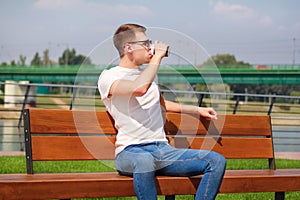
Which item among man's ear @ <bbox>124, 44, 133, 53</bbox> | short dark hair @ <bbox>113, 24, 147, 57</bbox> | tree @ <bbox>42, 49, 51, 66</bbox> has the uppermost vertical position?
short dark hair @ <bbox>113, 24, 147, 57</bbox>

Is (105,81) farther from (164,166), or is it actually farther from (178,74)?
(164,166)

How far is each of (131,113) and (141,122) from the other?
3.1 inches

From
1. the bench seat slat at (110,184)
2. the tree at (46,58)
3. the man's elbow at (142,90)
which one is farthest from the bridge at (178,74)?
the tree at (46,58)

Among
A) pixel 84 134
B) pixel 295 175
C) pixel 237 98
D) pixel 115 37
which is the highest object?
pixel 115 37

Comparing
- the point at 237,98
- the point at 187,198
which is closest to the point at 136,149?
the point at 187,198

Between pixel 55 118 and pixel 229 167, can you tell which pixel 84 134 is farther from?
pixel 229 167

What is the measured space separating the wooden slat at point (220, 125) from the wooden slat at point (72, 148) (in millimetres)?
492

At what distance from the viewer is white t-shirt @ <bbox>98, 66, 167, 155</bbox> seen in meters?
3.34

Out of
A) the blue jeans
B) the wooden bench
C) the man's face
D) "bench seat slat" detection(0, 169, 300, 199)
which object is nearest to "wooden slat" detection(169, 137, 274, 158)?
the wooden bench

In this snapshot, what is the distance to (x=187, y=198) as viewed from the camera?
4914 millimetres

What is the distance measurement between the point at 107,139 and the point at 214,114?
724 millimetres

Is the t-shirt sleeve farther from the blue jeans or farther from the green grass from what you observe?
the green grass

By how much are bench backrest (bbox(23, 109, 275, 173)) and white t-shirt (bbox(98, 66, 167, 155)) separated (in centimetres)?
33

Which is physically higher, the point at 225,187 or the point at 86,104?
the point at 86,104
